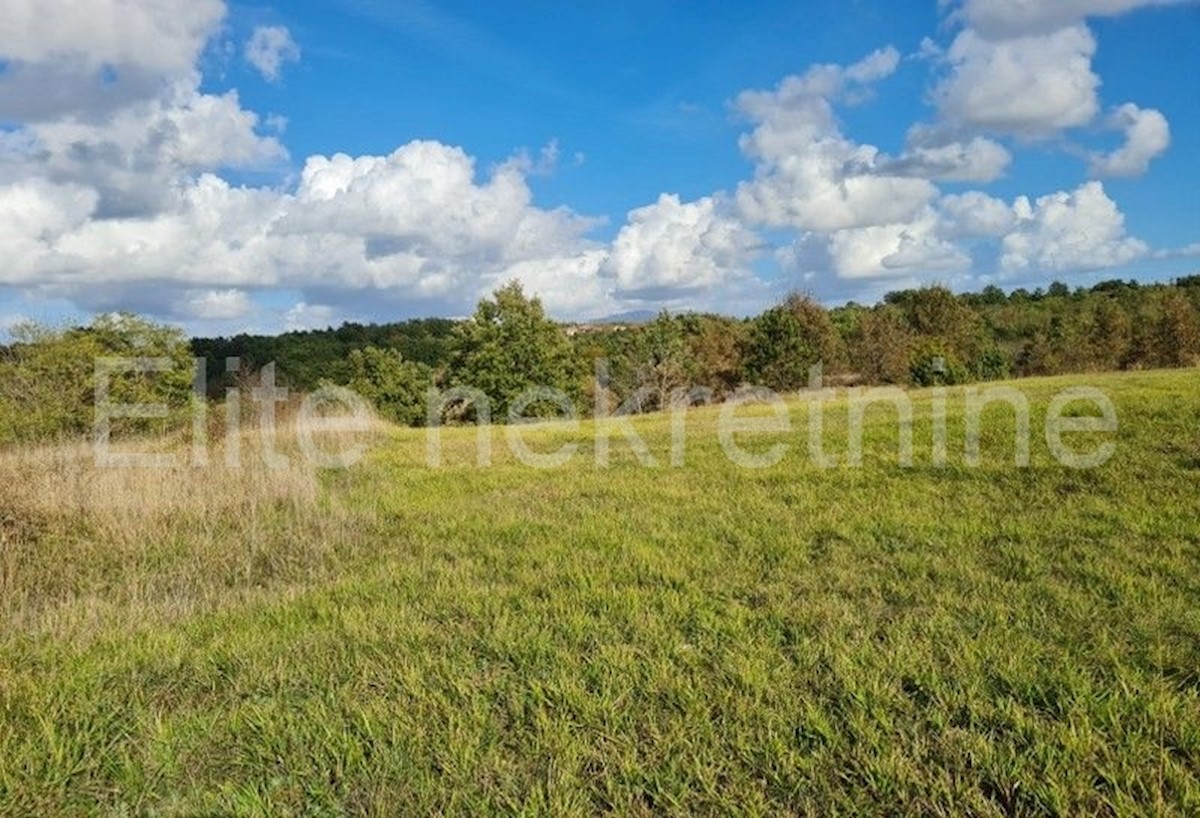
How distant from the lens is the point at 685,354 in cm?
6209

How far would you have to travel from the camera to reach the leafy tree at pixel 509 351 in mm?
49000

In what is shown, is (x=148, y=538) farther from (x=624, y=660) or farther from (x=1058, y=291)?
(x=1058, y=291)

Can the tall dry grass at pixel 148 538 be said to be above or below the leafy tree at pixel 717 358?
below

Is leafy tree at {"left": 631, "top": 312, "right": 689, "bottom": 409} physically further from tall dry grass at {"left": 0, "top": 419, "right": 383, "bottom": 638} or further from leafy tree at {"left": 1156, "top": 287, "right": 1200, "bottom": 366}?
tall dry grass at {"left": 0, "top": 419, "right": 383, "bottom": 638}

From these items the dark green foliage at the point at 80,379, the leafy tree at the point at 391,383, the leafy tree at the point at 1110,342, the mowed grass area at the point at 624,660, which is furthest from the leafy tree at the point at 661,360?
the mowed grass area at the point at 624,660

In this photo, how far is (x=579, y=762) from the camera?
3.44 meters

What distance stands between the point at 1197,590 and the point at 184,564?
8888mm

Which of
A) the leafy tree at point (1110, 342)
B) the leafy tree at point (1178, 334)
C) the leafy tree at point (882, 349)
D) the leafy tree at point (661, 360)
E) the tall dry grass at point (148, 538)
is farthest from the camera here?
the leafy tree at point (661, 360)

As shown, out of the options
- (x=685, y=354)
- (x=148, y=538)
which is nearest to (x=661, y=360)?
(x=685, y=354)

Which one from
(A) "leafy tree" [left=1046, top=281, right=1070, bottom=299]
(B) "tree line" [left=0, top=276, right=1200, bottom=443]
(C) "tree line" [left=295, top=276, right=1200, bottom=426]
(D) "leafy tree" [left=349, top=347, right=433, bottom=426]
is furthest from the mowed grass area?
(A) "leafy tree" [left=1046, top=281, right=1070, bottom=299]

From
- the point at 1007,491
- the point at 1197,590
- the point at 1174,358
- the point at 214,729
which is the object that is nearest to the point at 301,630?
the point at 214,729

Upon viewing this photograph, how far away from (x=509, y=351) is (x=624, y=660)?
151 ft

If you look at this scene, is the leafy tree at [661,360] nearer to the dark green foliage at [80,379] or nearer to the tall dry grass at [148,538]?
the dark green foliage at [80,379]

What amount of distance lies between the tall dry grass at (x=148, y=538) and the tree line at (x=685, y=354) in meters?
19.8
